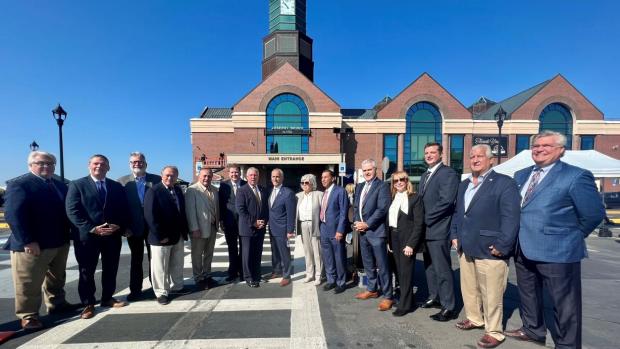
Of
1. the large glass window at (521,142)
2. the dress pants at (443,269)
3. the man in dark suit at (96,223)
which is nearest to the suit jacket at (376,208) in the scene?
the dress pants at (443,269)

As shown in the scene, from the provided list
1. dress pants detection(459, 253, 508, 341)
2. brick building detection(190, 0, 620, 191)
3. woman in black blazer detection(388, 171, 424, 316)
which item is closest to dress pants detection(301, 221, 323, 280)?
woman in black blazer detection(388, 171, 424, 316)

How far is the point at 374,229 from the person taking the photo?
4207 mm

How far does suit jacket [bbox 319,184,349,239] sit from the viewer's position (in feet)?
15.3

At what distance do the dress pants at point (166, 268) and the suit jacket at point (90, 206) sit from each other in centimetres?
70

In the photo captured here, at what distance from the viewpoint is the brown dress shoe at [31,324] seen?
11.3 feet

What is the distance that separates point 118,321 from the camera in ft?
11.9

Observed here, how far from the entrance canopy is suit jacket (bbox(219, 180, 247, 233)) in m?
9.92

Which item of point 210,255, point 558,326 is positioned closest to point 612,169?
point 558,326

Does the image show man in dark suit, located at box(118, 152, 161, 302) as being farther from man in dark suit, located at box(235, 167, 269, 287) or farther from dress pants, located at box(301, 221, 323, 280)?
dress pants, located at box(301, 221, 323, 280)

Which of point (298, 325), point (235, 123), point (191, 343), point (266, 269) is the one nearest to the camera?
point (191, 343)

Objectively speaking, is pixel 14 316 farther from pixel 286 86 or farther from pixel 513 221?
pixel 286 86

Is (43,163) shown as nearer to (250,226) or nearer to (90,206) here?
(90,206)

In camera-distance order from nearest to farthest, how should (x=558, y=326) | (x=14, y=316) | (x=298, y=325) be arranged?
1. (x=558, y=326)
2. (x=298, y=325)
3. (x=14, y=316)

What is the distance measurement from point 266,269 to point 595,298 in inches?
233
